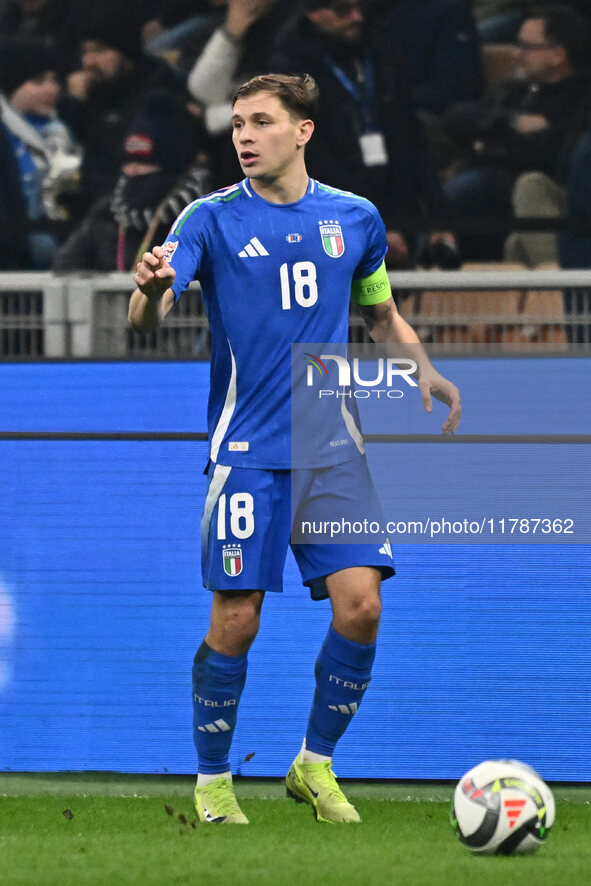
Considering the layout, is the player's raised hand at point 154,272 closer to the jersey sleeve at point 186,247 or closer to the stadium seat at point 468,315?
the jersey sleeve at point 186,247

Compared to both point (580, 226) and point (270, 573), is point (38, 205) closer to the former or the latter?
point (580, 226)

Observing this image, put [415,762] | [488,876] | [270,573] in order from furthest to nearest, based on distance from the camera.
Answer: [415,762] < [270,573] < [488,876]

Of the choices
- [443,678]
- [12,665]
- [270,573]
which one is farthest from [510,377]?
[12,665]

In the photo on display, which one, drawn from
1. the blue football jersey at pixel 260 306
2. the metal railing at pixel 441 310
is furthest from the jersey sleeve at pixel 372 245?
the metal railing at pixel 441 310

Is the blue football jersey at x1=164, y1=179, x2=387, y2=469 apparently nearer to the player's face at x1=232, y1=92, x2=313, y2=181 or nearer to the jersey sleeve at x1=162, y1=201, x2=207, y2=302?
the jersey sleeve at x1=162, y1=201, x2=207, y2=302

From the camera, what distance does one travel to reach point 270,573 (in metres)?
3.90

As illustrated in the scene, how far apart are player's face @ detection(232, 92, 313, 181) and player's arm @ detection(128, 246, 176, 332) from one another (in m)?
0.49

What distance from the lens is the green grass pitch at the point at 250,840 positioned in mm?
3143

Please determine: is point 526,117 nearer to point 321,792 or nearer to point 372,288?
point 372,288

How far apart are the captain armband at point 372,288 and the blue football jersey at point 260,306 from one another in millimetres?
206

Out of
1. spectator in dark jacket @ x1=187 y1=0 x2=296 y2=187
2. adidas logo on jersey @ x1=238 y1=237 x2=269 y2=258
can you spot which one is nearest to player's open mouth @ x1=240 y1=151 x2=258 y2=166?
adidas logo on jersey @ x1=238 y1=237 x2=269 y2=258

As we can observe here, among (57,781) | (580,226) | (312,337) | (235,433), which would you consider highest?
(580,226)

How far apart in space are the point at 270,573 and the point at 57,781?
147cm

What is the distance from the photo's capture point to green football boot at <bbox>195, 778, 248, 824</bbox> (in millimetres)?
3938
